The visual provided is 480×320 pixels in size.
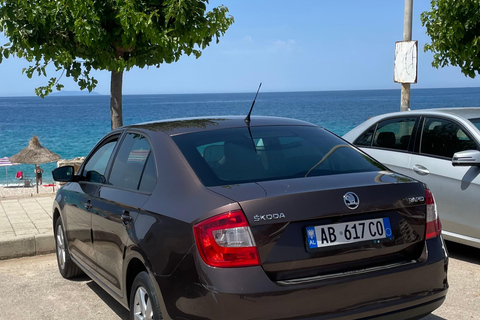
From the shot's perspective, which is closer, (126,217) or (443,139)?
(126,217)

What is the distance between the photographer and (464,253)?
684 cm

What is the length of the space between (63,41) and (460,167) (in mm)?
5753

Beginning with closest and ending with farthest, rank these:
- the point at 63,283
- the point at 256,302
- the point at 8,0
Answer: the point at 256,302 → the point at 63,283 → the point at 8,0

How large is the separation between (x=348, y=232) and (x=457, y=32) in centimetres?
876

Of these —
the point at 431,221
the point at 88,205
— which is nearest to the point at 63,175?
the point at 88,205

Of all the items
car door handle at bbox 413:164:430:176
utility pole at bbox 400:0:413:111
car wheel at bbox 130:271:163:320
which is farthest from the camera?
utility pole at bbox 400:0:413:111

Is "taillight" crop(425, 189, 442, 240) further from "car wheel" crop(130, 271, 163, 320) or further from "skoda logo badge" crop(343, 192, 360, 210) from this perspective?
"car wheel" crop(130, 271, 163, 320)

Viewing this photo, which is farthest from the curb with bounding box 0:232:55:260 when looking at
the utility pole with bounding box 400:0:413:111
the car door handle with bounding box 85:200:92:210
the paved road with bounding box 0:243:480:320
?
the utility pole with bounding box 400:0:413:111

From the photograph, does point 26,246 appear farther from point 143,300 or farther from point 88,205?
point 143,300

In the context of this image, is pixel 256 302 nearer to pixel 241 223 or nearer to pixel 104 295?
pixel 241 223

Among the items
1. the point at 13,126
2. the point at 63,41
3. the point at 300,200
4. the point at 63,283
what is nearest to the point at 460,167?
the point at 300,200

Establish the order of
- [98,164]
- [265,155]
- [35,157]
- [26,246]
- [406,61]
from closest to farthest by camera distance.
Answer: [265,155], [98,164], [26,246], [406,61], [35,157]

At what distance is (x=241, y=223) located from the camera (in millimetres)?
3162

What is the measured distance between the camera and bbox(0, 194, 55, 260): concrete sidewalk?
7031 mm
